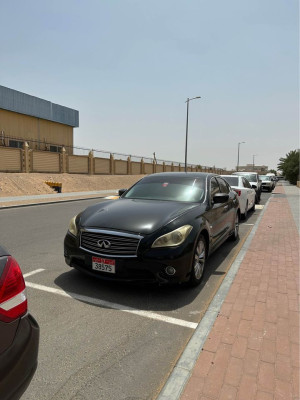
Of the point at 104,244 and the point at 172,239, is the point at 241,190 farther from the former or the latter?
the point at 104,244

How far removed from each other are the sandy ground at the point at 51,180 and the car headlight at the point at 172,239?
18.5 meters

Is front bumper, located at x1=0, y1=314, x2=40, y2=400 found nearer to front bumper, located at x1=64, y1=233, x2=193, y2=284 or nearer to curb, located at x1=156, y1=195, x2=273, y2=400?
curb, located at x1=156, y1=195, x2=273, y2=400

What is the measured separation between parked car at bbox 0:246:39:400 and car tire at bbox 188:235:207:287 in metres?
2.51

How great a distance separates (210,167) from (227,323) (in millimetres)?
77444

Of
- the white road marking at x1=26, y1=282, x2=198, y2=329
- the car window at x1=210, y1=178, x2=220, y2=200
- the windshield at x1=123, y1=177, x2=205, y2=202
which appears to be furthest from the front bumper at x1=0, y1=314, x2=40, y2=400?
the car window at x1=210, y1=178, x2=220, y2=200

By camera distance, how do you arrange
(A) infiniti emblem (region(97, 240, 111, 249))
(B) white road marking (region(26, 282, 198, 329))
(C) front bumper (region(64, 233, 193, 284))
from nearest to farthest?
(B) white road marking (region(26, 282, 198, 329)), (C) front bumper (region(64, 233, 193, 284)), (A) infiniti emblem (region(97, 240, 111, 249))

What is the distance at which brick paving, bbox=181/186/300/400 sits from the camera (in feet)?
7.47

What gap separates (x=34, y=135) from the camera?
40938 mm

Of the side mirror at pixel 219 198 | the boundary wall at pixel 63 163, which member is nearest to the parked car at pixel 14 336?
the side mirror at pixel 219 198

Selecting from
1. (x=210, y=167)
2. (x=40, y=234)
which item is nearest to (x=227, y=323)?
(x=40, y=234)

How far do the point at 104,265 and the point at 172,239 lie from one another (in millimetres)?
917

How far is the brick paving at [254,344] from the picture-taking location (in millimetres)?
2277

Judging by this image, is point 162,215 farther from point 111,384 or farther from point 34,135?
point 34,135

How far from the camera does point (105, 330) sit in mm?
3109
